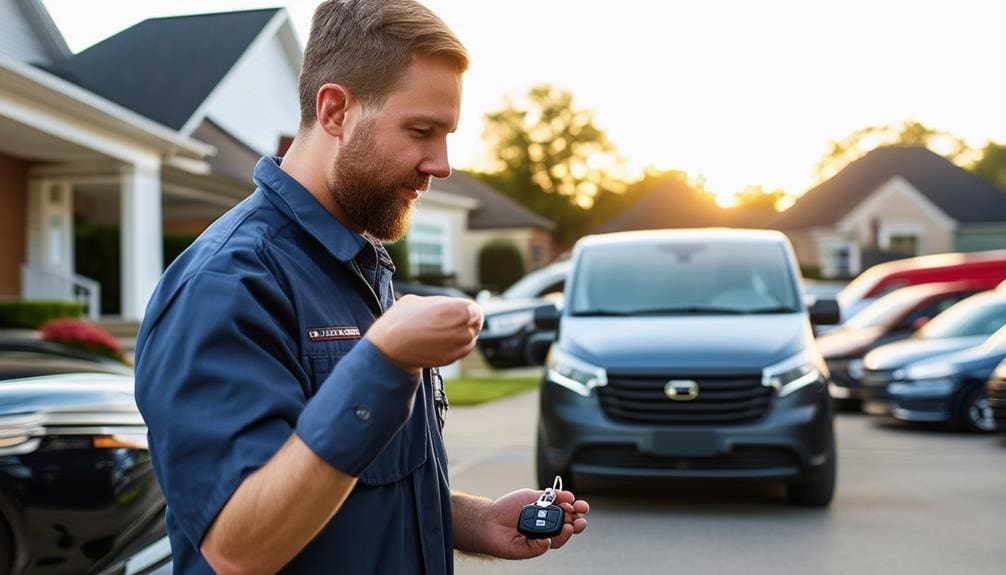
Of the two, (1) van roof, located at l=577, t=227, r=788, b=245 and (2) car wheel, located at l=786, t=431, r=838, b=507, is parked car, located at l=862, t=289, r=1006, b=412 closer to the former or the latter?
(1) van roof, located at l=577, t=227, r=788, b=245

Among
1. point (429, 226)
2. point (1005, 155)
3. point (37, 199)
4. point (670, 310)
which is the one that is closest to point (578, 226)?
point (1005, 155)

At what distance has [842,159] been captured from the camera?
91.1m

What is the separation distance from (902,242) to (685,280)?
4256 cm

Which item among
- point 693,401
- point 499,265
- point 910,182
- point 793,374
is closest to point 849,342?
point 793,374

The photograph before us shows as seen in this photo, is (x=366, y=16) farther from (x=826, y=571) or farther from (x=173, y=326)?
(x=826, y=571)

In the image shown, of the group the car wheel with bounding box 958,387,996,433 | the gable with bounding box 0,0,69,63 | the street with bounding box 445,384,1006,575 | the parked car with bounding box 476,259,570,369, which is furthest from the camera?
the parked car with bounding box 476,259,570,369

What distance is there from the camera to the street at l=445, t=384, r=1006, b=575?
20.2 ft

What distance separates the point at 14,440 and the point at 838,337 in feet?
43.8

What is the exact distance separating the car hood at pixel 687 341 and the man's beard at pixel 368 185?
5.81 meters

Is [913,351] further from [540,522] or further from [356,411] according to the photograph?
[356,411]

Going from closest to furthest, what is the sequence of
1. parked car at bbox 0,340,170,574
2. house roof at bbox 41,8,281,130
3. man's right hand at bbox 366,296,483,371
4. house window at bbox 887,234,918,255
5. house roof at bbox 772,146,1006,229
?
man's right hand at bbox 366,296,483,371 < parked car at bbox 0,340,170,574 < house roof at bbox 41,8,281,130 < house window at bbox 887,234,918,255 < house roof at bbox 772,146,1006,229

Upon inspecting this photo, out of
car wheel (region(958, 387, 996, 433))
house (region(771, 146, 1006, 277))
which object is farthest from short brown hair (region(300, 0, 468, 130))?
house (region(771, 146, 1006, 277))

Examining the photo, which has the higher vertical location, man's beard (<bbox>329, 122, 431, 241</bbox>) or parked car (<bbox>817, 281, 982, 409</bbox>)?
man's beard (<bbox>329, 122, 431, 241</bbox>)

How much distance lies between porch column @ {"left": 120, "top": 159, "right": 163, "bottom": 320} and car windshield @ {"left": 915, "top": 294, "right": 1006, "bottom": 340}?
12.1m
